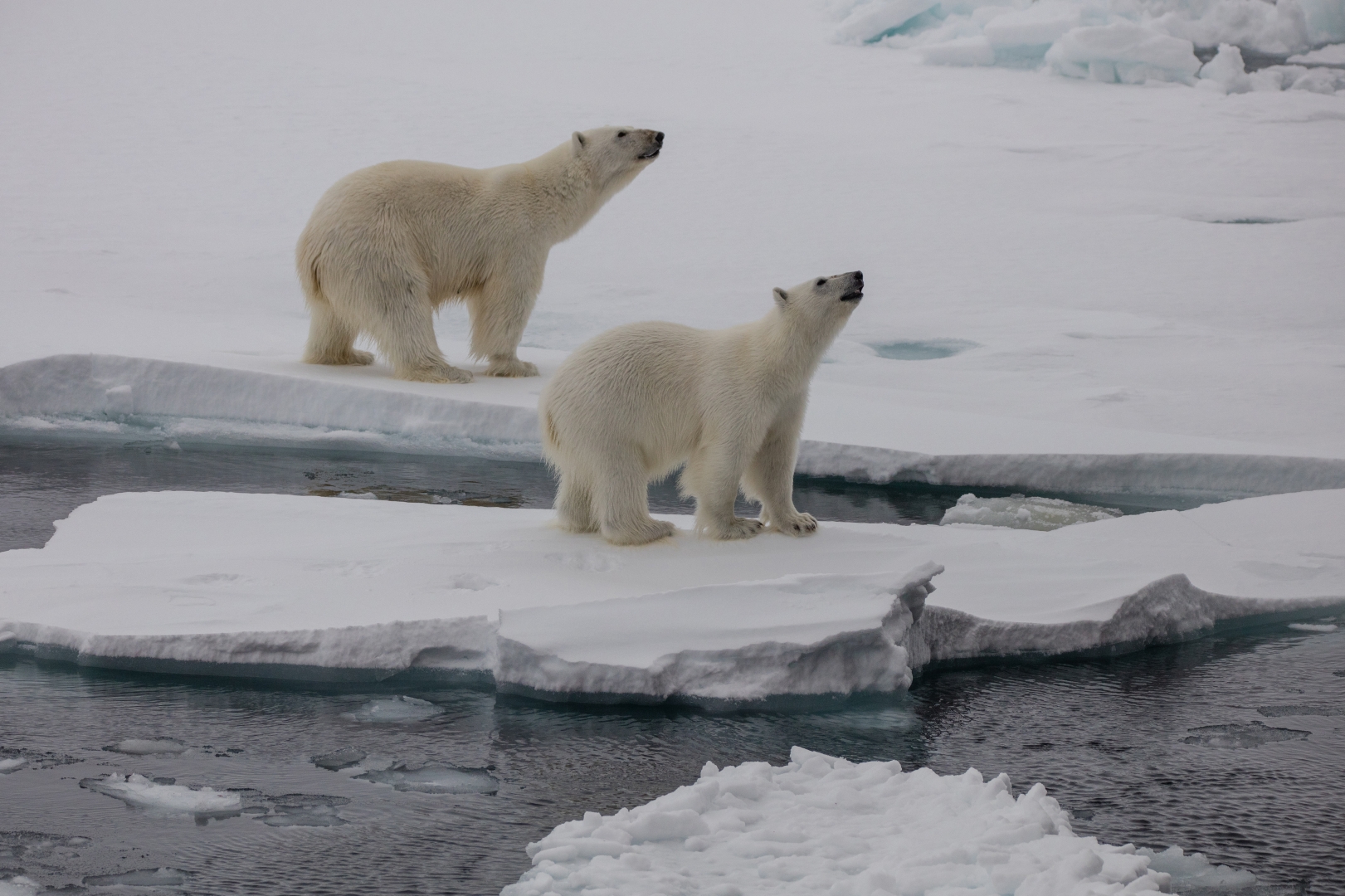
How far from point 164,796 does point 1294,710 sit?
9.30 feet

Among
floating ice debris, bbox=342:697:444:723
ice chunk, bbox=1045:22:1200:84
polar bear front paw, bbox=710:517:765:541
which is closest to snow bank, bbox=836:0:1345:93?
ice chunk, bbox=1045:22:1200:84

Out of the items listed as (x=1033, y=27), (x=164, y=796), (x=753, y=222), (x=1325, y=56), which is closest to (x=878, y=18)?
(x=1033, y=27)

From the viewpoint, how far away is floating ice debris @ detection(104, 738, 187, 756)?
320 cm

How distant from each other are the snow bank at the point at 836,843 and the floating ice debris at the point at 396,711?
75 cm

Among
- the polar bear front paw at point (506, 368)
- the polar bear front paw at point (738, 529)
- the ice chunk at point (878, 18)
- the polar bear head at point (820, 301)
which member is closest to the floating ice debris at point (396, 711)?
the polar bear front paw at point (738, 529)

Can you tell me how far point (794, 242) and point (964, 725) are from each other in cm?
986

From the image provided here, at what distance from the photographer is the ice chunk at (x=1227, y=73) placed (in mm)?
18828

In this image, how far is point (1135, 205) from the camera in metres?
14.3

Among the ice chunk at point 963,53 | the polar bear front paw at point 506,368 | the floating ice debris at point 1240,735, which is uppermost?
the ice chunk at point 963,53

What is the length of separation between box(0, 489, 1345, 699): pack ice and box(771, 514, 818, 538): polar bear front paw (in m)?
0.06

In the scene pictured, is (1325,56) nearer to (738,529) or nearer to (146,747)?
(738,529)

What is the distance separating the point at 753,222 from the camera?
13688mm

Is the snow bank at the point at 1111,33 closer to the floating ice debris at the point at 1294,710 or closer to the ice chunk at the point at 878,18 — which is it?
the ice chunk at the point at 878,18

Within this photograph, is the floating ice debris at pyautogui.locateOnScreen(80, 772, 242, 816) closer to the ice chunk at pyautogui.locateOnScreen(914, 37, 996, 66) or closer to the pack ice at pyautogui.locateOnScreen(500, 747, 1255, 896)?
the pack ice at pyautogui.locateOnScreen(500, 747, 1255, 896)
